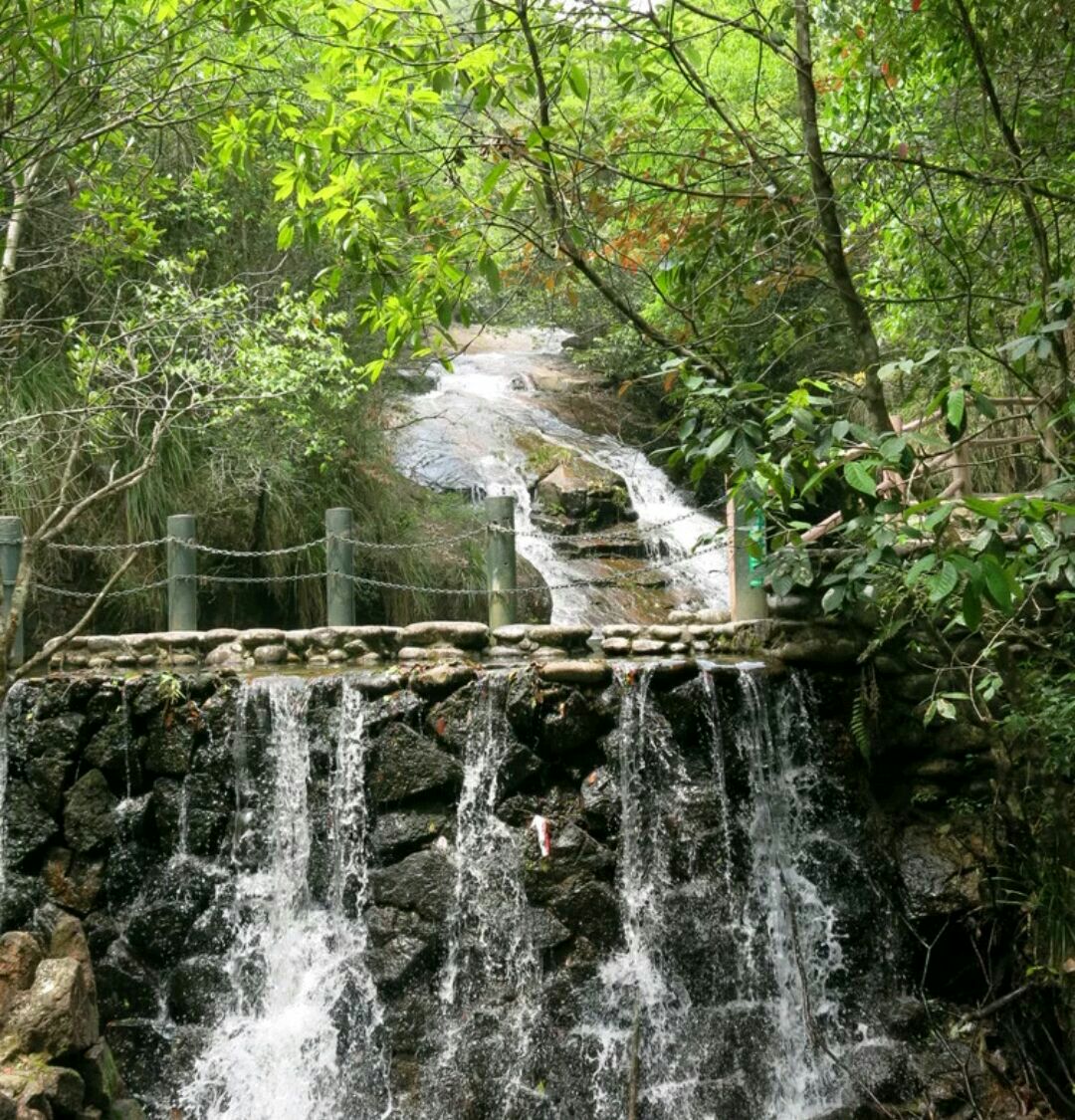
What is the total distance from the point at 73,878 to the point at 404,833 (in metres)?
1.80

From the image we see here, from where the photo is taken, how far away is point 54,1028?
16.2 feet

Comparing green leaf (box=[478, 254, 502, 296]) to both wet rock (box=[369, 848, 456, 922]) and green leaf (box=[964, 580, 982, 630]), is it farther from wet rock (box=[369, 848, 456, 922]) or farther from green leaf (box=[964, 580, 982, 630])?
wet rock (box=[369, 848, 456, 922])

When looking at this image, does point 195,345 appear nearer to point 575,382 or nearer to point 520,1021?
point 520,1021

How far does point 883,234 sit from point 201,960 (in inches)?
209

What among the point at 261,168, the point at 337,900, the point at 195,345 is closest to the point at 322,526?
the point at 195,345

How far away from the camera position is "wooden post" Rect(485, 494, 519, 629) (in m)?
7.59

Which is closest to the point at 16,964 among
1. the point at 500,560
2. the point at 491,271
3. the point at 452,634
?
the point at 452,634

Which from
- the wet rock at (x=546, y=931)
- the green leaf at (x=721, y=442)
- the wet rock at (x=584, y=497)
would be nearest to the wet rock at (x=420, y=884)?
the wet rock at (x=546, y=931)

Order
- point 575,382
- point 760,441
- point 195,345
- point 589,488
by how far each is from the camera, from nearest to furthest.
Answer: point 760,441, point 195,345, point 589,488, point 575,382

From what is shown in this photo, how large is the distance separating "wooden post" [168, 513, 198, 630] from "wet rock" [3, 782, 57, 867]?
1.60 metres

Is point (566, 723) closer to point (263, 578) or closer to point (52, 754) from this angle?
point (263, 578)

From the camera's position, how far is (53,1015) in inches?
195

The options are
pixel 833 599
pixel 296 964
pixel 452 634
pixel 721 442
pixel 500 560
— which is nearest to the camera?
pixel 721 442

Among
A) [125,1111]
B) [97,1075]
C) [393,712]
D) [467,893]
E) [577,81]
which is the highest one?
[577,81]
